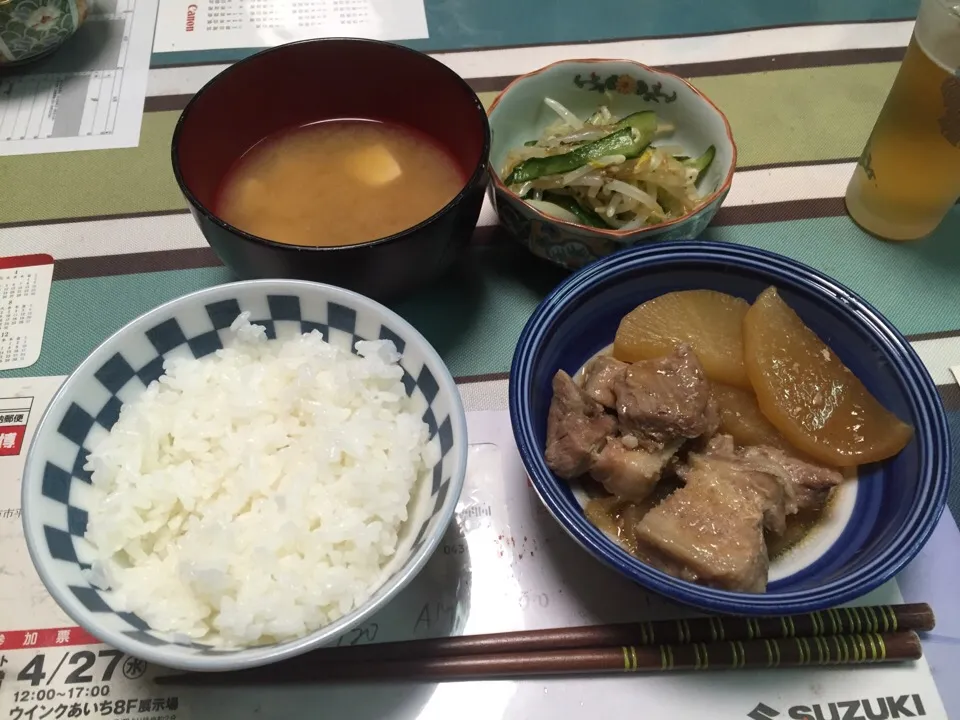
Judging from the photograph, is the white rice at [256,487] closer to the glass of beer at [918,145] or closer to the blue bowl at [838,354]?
the blue bowl at [838,354]

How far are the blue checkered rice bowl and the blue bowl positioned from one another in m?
0.18

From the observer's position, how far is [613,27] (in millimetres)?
2676

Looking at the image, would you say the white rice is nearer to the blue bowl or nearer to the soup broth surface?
the blue bowl

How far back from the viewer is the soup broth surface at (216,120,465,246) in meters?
1.76

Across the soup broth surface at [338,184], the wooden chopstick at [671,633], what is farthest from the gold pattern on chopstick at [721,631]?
the soup broth surface at [338,184]

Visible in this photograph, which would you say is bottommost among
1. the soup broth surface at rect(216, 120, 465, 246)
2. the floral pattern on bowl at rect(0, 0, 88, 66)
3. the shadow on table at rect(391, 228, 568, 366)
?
the shadow on table at rect(391, 228, 568, 366)

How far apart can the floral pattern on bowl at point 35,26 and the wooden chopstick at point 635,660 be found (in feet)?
6.72

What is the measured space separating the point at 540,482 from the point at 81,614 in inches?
29.6

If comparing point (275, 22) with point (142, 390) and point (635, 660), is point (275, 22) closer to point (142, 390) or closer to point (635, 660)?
point (142, 390)

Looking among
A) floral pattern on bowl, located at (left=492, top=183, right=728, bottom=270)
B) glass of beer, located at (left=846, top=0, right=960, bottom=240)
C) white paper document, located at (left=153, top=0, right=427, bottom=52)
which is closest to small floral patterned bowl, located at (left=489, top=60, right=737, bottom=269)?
floral pattern on bowl, located at (left=492, top=183, right=728, bottom=270)

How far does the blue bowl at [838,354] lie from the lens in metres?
1.19

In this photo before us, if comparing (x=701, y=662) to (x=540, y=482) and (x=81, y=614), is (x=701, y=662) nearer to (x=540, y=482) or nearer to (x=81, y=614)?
(x=540, y=482)

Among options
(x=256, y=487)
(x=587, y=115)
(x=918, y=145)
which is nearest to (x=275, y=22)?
(x=587, y=115)

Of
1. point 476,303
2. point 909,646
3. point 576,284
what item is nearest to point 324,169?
point 476,303
